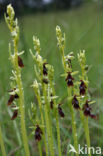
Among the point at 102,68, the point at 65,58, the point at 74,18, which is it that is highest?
the point at 74,18

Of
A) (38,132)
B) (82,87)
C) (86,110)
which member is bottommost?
(38,132)

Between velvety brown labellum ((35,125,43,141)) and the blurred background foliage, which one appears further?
the blurred background foliage

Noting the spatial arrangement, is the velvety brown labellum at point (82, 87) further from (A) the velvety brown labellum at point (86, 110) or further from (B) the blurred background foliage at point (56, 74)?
(B) the blurred background foliage at point (56, 74)

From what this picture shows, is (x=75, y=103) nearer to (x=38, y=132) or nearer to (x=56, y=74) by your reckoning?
(x=38, y=132)

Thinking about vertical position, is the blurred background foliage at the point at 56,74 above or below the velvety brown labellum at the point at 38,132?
above

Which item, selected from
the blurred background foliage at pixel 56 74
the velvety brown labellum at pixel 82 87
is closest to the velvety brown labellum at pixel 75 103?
the velvety brown labellum at pixel 82 87

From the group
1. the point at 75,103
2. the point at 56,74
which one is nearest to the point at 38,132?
the point at 75,103

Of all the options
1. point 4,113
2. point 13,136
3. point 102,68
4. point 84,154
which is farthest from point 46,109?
point 102,68

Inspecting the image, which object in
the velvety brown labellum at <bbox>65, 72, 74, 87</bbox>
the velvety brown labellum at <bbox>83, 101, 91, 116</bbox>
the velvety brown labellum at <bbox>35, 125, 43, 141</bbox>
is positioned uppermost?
the velvety brown labellum at <bbox>65, 72, 74, 87</bbox>

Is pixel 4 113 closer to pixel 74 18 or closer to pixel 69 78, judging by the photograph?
pixel 69 78

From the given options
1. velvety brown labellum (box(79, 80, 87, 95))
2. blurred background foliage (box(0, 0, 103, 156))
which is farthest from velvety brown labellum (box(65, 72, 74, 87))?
blurred background foliage (box(0, 0, 103, 156))

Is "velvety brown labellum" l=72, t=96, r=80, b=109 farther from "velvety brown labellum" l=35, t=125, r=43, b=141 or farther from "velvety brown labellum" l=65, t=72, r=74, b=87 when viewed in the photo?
"velvety brown labellum" l=35, t=125, r=43, b=141
